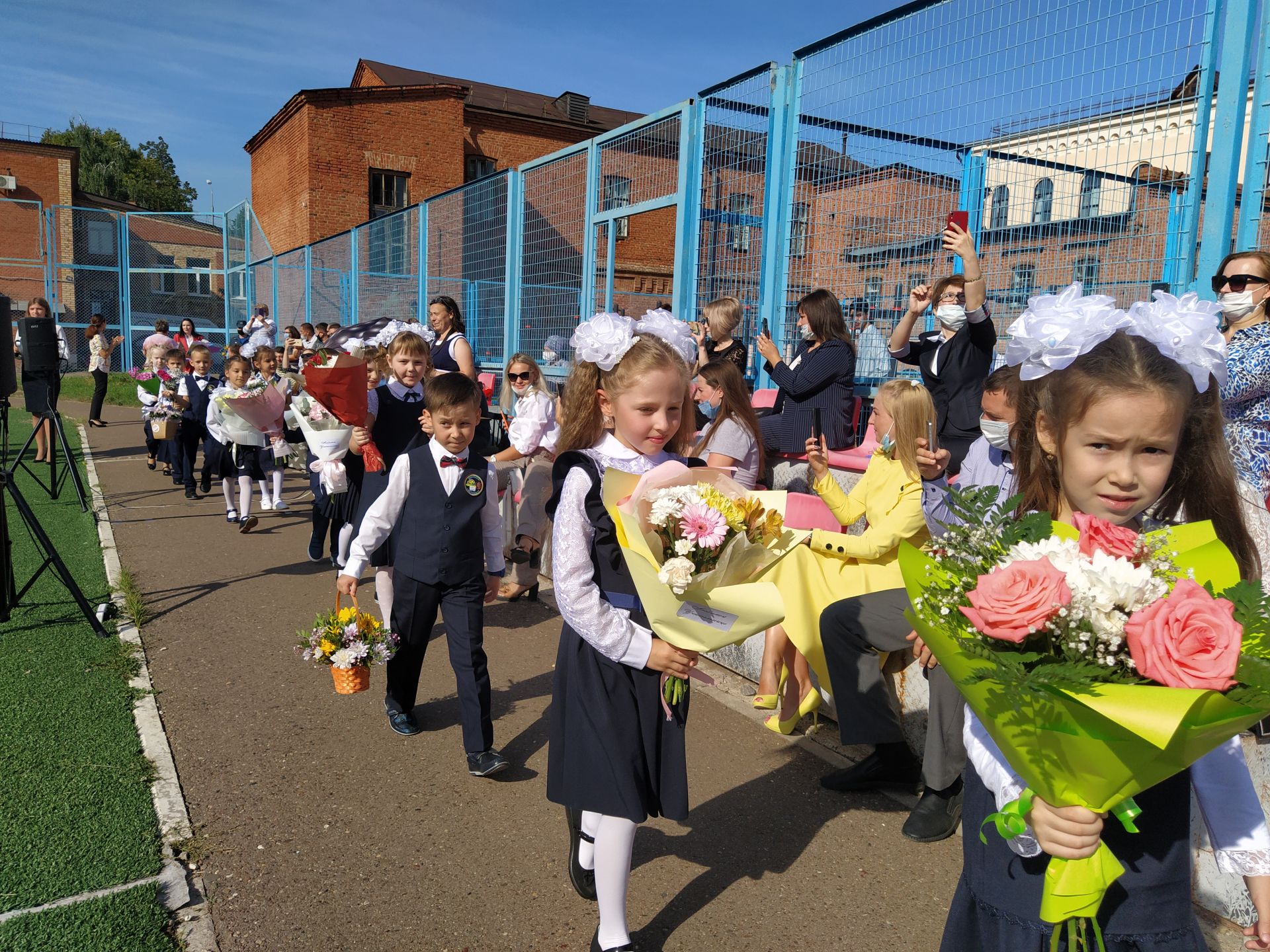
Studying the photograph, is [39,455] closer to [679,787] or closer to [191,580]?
[191,580]

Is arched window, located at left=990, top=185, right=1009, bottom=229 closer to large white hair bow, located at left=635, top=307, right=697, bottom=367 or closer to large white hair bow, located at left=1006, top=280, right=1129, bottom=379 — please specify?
large white hair bow, located at left=635, top=307, right=697, bottom=367

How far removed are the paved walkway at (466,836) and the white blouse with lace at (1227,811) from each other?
1.43 metres

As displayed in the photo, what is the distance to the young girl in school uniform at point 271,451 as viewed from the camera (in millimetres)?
9273

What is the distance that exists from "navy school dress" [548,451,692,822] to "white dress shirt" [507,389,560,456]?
3.88 meters

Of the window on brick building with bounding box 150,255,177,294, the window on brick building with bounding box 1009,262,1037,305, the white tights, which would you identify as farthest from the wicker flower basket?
the window on brick building with bounding box 150,255,177,294

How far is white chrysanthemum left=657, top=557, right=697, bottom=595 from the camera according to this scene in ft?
7.51

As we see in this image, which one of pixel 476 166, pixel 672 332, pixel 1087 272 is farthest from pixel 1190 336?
pixel 476 166

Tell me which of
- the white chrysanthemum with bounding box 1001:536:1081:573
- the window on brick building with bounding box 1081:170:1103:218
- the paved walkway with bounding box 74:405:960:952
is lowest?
the paved walkway with bounding box 74:405:960:952

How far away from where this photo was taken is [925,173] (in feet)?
16.7

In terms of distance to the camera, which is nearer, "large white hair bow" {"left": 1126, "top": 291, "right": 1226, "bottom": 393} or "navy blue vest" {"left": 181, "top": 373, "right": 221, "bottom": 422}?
"large white hair bow" {"left": 1126, "top": 291, "right": 1226, "bottom": 393}

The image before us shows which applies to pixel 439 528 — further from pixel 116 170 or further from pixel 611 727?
pixel 116 170

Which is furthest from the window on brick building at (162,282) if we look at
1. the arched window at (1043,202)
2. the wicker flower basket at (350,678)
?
the arched window at (1043,202)

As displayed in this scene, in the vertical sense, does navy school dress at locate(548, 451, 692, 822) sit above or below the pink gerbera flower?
below

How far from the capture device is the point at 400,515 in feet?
14.3
